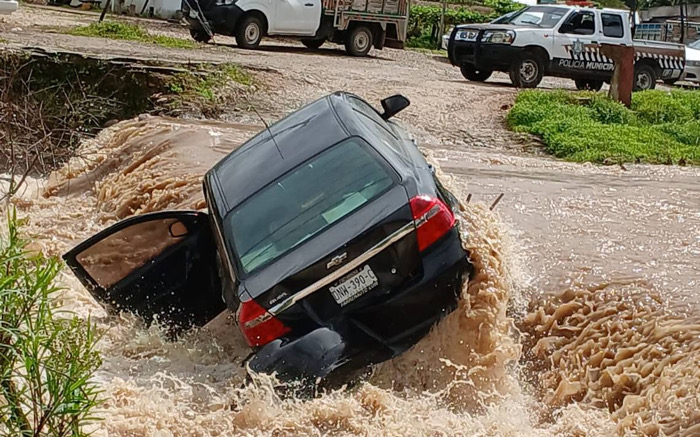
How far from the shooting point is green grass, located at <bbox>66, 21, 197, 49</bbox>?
2030 cm

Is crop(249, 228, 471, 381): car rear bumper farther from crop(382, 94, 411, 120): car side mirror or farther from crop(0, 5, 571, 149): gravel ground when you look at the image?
crop(0, 5, 571, 149): gravel ground

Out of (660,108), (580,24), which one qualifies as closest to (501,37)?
(580,24)

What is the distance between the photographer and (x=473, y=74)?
66.2 feet

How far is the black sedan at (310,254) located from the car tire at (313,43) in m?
16.9

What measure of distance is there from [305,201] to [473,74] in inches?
574

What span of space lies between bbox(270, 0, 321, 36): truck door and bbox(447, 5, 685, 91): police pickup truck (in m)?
3.66

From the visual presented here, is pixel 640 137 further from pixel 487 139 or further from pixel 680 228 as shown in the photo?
pixel 680 228

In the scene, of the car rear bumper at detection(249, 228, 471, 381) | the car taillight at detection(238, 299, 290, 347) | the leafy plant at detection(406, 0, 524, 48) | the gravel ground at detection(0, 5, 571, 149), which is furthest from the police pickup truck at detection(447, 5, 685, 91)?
the car taillight at detection(238, 299, 290, 347)

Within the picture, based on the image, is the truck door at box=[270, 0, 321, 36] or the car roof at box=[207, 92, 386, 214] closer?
the car roof at box=[207, 92, 386, 214]

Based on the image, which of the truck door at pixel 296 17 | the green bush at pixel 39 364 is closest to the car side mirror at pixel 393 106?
the green bush at pixel 39 364

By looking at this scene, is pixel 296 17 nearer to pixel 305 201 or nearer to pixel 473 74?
pixel 473 74

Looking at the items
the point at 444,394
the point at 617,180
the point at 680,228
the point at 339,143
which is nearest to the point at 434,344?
the point at 444,394

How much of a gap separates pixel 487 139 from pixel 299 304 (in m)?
9.57

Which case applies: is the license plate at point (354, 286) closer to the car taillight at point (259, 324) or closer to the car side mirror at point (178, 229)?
the car taillight at point (259, 324)
